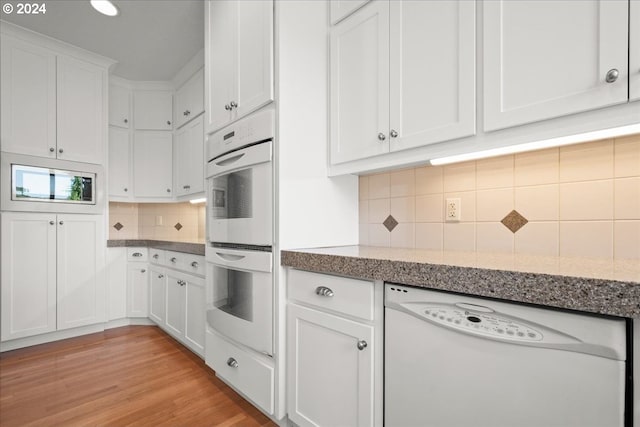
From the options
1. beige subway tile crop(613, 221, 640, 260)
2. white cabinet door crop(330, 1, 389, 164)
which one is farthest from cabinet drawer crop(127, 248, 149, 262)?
beige subway tile crop(613, 221, 640, 260)

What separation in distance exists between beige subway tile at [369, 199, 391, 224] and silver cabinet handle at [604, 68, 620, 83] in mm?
982

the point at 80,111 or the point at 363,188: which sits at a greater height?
the point at 80,111

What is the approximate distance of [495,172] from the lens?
1.30 metres

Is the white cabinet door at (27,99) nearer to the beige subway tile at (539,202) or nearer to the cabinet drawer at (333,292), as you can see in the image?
the cabinet drawer at (333,292)

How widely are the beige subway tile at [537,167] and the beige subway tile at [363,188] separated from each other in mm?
750

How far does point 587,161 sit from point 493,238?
16.8 inches

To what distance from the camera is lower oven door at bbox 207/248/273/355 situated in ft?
4.69

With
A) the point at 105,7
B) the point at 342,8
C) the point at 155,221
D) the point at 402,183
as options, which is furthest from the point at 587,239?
the point at 155,221

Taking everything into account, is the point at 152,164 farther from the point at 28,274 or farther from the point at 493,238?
the point at 493,238

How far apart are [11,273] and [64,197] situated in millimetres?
693

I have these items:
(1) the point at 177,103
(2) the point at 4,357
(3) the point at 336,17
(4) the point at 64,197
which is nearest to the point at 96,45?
(1) the point at 177,103

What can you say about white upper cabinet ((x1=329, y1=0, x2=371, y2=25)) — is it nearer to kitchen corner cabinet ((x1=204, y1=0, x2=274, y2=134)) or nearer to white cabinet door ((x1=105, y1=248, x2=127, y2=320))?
kitchen corner cabinet ((x1=204, y1=0, x2=274, y2=134))

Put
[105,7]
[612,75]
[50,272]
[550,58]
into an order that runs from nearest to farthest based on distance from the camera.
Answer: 1. [612,75]
2. [550,58]
3. [105,7]
4. [50,272]

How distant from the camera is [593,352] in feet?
2.09
